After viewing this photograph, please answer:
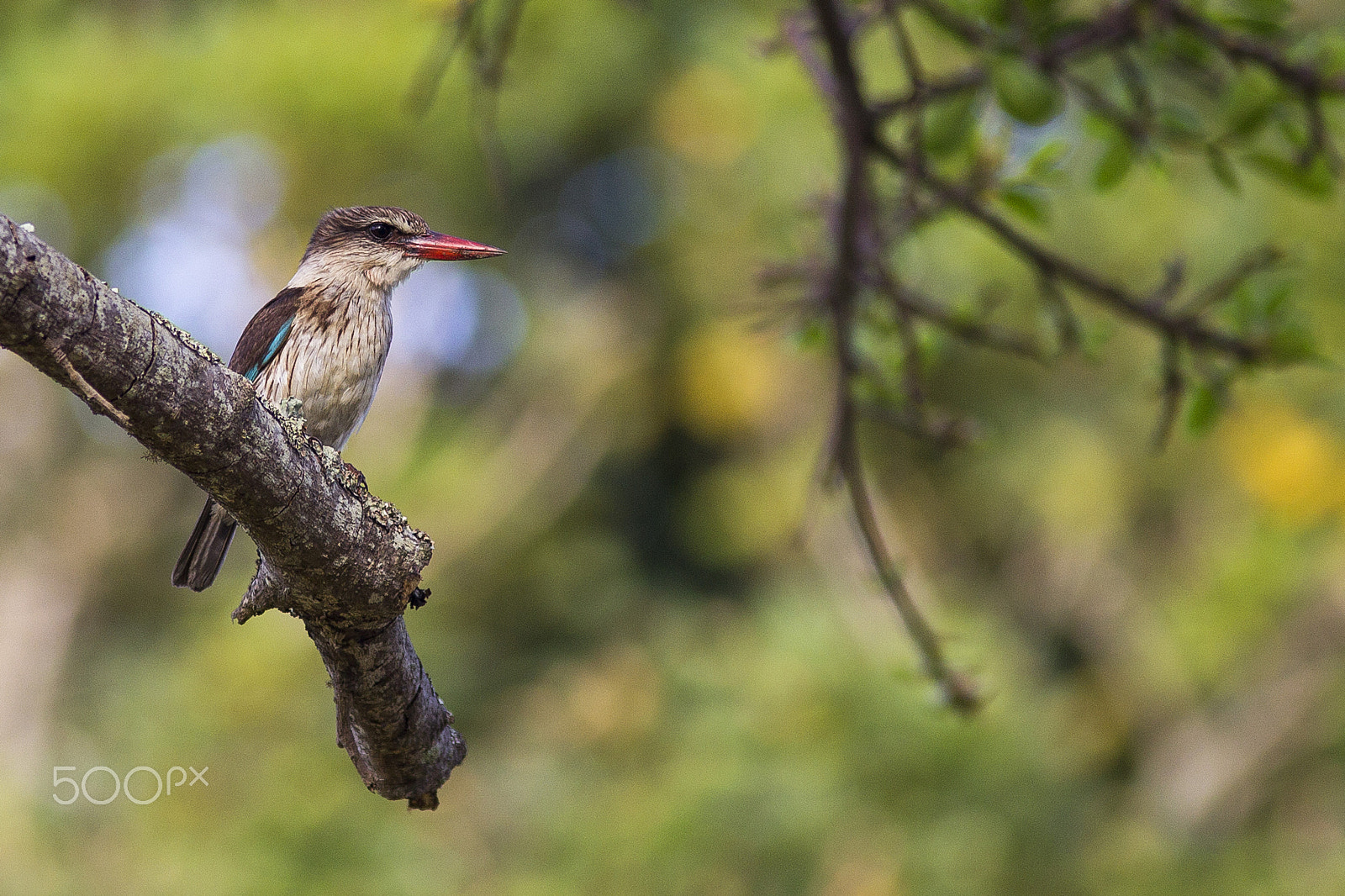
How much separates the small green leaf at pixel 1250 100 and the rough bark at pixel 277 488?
2052 mm

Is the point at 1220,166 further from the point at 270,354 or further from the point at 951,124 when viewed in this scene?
the point at 270,354

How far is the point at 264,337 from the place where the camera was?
349cm

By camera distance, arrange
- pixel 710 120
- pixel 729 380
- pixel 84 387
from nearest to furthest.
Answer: pixel 84 387 → pixel 729 380 → pixel 710 120

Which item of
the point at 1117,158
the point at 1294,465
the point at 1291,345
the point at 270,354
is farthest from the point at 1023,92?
the point at 1294,465

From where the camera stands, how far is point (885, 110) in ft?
9.58

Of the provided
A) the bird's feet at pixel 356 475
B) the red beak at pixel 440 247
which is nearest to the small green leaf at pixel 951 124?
the red beak at pixel 440 247

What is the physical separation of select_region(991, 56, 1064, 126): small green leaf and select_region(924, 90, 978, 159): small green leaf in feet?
0.84

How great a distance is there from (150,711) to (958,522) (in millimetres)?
7099

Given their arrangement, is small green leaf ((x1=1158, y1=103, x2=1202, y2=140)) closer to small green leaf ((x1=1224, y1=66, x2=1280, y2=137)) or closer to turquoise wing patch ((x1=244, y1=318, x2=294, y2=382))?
small green leaf ((x1=1224, y1=66, x2=1280, y2=137))

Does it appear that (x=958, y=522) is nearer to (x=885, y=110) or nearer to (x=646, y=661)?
(x=646, y=661)

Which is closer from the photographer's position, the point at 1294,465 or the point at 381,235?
the point at 381,235

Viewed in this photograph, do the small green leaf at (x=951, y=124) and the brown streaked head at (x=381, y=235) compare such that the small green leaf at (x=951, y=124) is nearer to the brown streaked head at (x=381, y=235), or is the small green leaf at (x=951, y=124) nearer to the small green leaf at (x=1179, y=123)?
the small green leaf at (x=1179, y=123)

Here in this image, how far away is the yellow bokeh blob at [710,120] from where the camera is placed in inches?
484

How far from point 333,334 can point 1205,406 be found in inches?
88.3
